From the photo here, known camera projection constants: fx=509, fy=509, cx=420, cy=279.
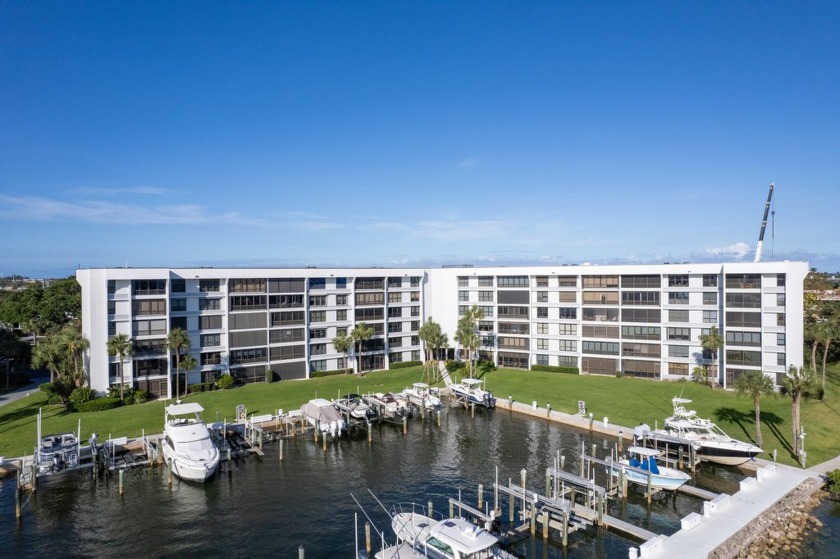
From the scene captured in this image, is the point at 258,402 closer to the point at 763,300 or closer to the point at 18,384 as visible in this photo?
the point at 18,384

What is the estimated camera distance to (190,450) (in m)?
43.0

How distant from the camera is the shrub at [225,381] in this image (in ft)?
232

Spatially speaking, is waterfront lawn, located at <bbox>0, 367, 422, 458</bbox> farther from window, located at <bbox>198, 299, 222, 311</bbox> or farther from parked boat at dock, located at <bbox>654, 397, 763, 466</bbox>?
parked boat at dock, located at <bbox>654, 397, 763, 466</bbox>

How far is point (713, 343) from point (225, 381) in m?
66.3

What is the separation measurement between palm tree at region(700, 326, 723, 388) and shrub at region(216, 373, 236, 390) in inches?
2572

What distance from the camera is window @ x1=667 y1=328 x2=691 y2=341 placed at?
242 feet

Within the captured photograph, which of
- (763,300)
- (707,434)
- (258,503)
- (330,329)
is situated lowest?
(258,503)

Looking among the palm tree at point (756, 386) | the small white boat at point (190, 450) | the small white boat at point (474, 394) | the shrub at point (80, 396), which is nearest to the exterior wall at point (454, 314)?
the shrub at point (80, 396)

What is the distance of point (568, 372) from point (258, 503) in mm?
55443

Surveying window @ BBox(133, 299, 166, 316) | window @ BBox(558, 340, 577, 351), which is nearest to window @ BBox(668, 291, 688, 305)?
window @ BBox(558, 340, 577, 351)

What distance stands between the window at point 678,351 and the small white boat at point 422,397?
119ft

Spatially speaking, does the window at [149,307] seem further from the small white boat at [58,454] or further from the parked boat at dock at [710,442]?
the parked boat at dock at [710,442]

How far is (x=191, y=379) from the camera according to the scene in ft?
230

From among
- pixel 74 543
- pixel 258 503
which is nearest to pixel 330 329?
pixel 258 503
